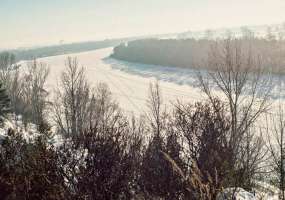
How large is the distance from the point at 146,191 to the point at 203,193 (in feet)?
21.0

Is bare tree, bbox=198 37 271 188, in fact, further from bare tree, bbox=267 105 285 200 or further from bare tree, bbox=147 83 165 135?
bare tree, bbox=147 83 165 135

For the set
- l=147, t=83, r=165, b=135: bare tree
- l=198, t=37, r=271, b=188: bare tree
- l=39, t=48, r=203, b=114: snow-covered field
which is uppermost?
l=198, t=37, r=271, b=188: bare tree

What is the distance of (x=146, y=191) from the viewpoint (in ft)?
33.1

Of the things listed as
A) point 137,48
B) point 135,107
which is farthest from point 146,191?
point 137,48

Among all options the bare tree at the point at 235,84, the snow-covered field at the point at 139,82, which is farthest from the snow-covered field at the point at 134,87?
the bare tree at the point at 235,84

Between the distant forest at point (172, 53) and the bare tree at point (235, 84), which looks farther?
the distant forest at point (172, 53)

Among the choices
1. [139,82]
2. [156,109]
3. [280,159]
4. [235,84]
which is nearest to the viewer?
[280,159]

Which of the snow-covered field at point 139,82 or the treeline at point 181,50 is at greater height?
the treeline at point 181,50

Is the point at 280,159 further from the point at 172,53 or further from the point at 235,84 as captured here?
the point at 172,53

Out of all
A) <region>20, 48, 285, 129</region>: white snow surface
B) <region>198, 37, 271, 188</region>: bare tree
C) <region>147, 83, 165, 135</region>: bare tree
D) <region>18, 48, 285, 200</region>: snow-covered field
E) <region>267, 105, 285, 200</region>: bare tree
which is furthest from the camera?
<region>18, 48, 285, 200</region>: snow-covered field

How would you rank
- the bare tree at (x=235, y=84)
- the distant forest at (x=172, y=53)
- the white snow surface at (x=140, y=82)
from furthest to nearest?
1. the distant forest at (x=172, y=53)
2. the white snow surface at (x=140, y=82)
3. the bare tree at (x=235, y=84)

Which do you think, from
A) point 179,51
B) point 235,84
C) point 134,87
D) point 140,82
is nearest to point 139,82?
point 140,82

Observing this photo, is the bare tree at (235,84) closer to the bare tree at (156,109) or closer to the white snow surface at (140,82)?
the bare tree at (156,109)

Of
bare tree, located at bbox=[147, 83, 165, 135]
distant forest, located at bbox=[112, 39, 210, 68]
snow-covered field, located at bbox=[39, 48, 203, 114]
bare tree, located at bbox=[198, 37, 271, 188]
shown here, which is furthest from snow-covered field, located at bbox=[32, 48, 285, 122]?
bare tree, located at bbox=[198, 37, 271, 188]
